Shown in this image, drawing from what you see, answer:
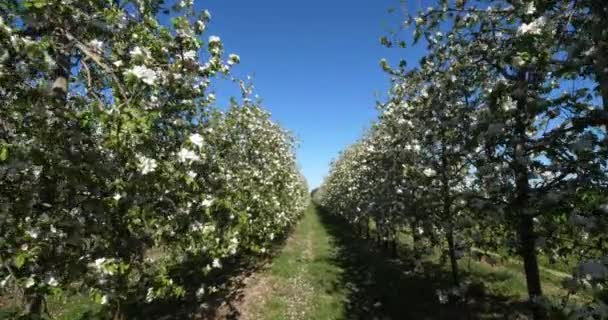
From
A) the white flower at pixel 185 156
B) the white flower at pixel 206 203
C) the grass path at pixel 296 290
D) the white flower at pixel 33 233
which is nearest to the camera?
the white flower at pixel 185 156

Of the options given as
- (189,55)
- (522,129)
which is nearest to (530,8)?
(522,129)

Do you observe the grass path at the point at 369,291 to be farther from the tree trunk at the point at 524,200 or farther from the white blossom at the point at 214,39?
the white blossom at the point at 214,39

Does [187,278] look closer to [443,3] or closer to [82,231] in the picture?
[82,231]

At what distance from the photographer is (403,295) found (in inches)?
575

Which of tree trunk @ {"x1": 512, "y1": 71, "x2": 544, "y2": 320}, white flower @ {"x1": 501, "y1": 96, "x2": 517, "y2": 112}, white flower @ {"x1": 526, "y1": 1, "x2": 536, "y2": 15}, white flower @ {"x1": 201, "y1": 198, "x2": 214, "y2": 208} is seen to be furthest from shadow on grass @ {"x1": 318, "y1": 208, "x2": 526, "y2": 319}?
white flower @ {"x1": 526, "y1": 1, "x2": 536, "y2": 15}

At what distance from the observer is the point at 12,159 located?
3371 millimetres

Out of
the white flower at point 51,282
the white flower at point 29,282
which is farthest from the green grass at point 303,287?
the white flower at point 29,282

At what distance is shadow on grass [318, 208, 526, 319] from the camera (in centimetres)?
1218

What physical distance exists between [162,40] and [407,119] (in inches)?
171

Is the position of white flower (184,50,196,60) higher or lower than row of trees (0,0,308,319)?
higher

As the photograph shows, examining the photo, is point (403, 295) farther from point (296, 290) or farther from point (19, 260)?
point (19, 260)

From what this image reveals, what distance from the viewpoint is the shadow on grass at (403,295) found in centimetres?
1218

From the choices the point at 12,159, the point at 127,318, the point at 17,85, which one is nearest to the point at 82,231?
the point at 12,159

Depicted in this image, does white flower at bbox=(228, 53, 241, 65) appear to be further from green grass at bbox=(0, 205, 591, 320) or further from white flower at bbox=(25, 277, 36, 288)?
green grass at bbox=(0, 205, 591, 320)
